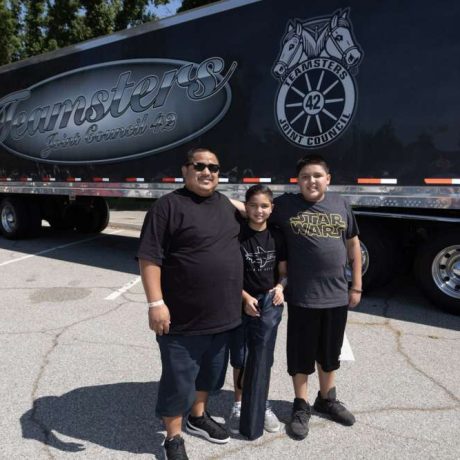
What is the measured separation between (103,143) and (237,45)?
9.88ft

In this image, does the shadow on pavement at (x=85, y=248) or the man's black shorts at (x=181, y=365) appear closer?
the man's black shorts at (x=181, y=365)

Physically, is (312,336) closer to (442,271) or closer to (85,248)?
(442,271)

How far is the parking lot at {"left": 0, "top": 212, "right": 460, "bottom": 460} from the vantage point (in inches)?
103

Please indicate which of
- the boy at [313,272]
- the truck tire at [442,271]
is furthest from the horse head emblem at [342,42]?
the boy at [313,272]

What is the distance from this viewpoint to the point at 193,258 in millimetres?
2295

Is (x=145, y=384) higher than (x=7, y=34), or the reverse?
(x=7, y=34)

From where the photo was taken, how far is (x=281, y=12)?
215 inches

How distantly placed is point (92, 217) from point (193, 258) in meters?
9.22

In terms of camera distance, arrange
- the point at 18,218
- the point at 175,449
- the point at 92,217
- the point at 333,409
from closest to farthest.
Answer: the point at 175,449 < the point at 333,409 < the point at 18,218 < the point at 92,217

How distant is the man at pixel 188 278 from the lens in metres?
2.25

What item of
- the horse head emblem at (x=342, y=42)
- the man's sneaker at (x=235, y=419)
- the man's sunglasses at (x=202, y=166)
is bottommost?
the man's sneaker at (x=235, y=419)

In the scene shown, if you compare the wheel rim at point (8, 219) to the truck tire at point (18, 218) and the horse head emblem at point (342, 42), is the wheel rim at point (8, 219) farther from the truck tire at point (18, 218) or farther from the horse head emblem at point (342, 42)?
the horse head emblem at point (342, 42)

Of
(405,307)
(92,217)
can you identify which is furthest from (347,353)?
(92,217)

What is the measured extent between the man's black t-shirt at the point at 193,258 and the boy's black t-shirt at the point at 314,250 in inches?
16.2
